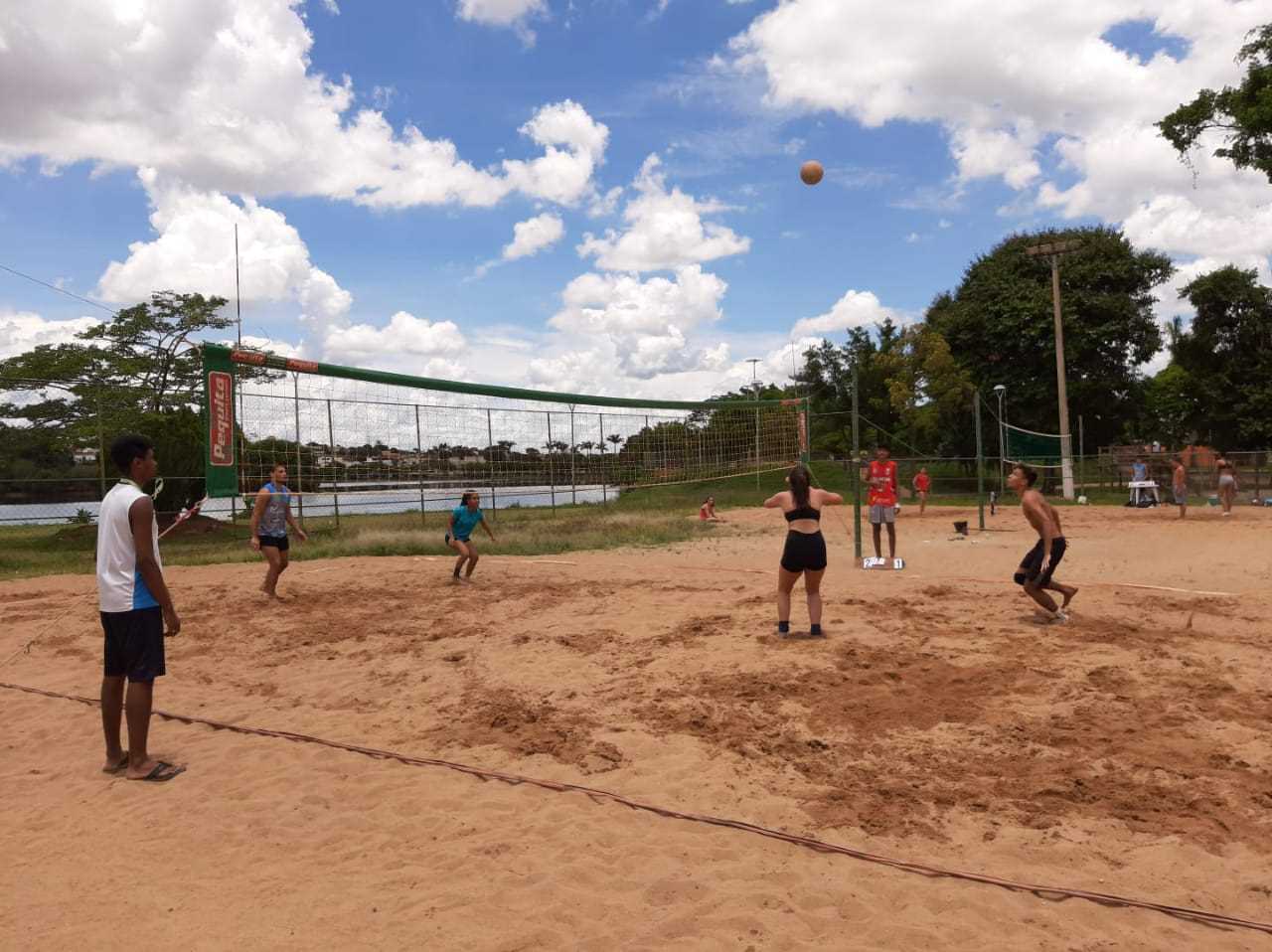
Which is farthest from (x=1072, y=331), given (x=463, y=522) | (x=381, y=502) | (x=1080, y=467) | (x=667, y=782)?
(x=667, y=782)

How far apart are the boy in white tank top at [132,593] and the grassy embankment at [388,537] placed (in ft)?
27.7

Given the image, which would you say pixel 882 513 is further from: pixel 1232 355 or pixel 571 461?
pixel 1232 355

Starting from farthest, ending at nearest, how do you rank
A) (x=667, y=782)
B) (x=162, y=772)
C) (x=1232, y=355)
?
(x=1232, y=355), (x=162, y=772), (x=667, y=782)

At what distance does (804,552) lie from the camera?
5.88 meters

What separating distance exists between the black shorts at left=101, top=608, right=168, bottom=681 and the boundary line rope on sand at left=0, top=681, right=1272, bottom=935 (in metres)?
0.90

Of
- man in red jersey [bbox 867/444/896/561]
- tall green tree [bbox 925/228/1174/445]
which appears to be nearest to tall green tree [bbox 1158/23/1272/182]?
tall green tree [bbox 925/228/1174/445]

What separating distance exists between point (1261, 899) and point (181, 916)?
3619 millimetres

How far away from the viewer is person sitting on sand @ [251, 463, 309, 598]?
814 cm

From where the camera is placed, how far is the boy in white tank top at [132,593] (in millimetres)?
3779

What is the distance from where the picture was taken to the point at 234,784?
12.7 ft

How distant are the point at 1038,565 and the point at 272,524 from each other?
712 cm

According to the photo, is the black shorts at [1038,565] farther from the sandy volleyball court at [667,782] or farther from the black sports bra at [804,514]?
the black sports bra at [804,514]

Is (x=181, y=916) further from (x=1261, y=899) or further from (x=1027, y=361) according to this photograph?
(x=1027, y=361)

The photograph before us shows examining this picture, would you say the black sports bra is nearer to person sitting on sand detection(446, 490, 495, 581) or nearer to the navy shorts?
person sitting on sand detection(446, 490, 495, 581)
